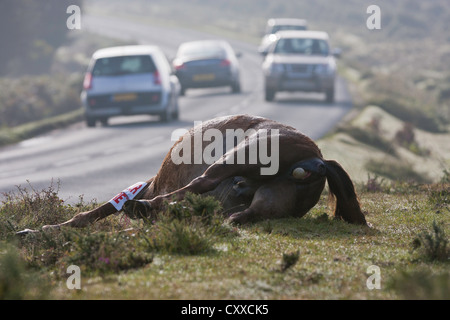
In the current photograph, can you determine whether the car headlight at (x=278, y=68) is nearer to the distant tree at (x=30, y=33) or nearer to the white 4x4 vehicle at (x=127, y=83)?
the white 4x4 vehicle at (x=127, y=83)

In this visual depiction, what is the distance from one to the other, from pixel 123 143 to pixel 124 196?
15.1m

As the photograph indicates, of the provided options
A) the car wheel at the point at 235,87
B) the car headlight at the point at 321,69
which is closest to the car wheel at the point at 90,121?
the car headlight at the point at 321,69

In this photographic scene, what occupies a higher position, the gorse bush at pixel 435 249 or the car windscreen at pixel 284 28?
the gorse bush at pixel 435 249

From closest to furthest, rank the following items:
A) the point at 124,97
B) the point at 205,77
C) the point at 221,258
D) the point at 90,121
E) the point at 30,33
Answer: the point at 221,258 < the point at 124,97 < the point at 90,121 < the point at 205,77 < the point at 30,33

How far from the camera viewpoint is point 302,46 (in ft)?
110

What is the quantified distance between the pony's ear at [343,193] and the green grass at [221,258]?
184 mm

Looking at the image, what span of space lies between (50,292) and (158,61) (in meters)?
21.2

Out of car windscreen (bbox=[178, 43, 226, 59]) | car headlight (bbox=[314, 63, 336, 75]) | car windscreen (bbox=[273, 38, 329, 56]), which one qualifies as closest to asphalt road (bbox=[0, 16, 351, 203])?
car headlight (bbox=[314, 63, 336, 75])

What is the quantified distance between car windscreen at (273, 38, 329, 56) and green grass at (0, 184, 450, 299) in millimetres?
24690

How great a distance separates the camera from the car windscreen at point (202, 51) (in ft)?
122

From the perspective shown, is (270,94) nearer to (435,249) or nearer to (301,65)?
(301,65)

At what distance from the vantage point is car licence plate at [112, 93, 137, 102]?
86.1 feet

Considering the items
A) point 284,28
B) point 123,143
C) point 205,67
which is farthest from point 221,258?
point 284,28

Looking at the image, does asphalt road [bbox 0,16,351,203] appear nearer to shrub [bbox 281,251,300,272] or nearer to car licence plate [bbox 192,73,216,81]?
car licence plate [bbox 192,73,216,81]
